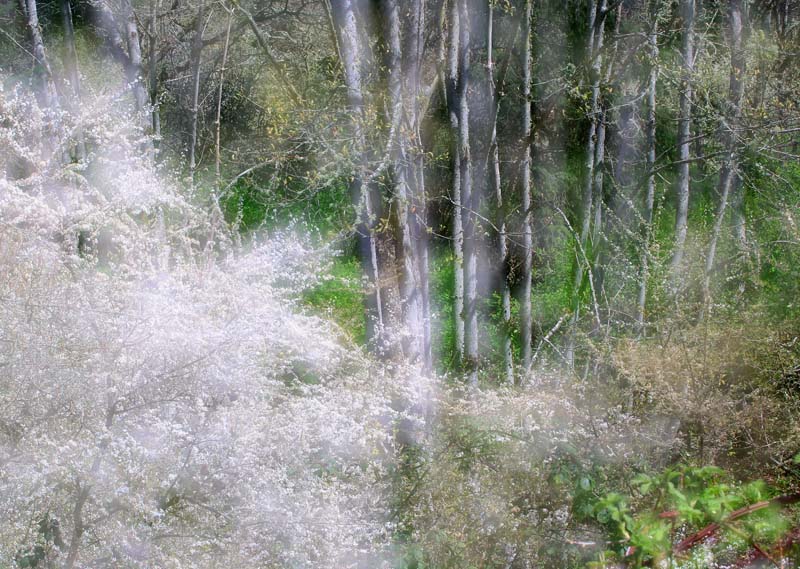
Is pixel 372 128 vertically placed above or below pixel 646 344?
above

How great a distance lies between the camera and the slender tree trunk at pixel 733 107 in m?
6.55

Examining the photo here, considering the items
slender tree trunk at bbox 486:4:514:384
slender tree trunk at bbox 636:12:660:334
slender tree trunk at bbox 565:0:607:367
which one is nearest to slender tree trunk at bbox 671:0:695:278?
slender tree trunk at bbox 636:12:660:334

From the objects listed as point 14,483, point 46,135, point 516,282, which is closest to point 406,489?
point 14,483

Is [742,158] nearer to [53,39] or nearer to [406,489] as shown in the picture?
[406,489]

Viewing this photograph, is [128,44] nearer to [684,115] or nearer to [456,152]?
[456,152]

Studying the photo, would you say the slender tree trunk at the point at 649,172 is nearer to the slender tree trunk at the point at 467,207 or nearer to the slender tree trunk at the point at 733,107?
the slender tree trunk at the point at 733,107

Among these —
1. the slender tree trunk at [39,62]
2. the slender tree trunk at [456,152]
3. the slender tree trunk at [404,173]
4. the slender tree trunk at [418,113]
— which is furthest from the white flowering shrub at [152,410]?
the slender tree trunk at [456,152]

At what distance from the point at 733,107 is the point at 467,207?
8.74 ft

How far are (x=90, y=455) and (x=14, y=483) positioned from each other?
0.34m

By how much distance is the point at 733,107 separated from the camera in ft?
21.9

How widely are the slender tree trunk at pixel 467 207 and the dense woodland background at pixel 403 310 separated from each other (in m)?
0.04

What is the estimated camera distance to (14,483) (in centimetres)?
340

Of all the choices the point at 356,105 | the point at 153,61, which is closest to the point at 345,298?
the point at 153,61

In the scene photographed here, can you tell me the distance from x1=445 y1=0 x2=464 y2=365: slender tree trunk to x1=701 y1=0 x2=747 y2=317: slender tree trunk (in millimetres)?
2385
